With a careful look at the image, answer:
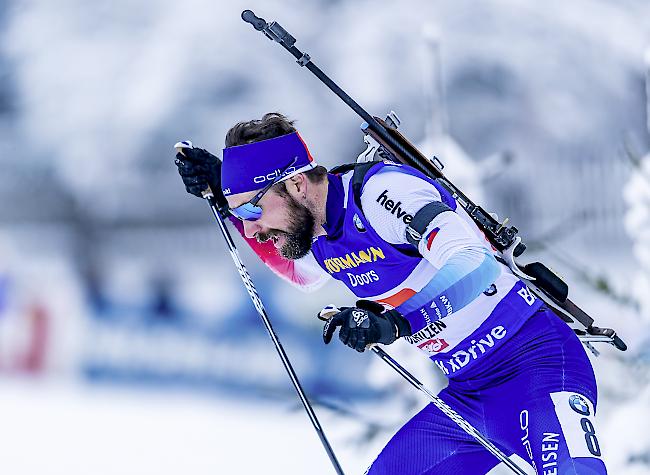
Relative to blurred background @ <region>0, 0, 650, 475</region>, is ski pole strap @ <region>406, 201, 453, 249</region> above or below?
below

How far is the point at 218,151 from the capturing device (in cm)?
423

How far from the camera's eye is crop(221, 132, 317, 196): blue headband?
233 centimetres

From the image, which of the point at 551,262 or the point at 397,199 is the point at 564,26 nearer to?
the point at 551,262

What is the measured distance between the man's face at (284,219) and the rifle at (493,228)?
1.10ft

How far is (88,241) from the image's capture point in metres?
4.15

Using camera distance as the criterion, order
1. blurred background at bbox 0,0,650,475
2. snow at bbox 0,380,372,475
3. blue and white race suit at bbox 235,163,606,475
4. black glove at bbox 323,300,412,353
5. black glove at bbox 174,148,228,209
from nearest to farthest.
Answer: black glove at bbox 323,300,412,353, blue and white race suit at bbox 235,163,606,475, black glove at bbox 174,148,228,209, snow at bbox 0,380,372,475, blurred background at bbox 0,0,650,475

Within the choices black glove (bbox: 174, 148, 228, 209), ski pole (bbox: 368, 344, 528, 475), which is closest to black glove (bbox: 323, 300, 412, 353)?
ski pole (bbox: 368, 344, 528, 475)

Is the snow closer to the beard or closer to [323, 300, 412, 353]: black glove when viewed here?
the beard

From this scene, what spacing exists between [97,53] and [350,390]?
1.88 metres

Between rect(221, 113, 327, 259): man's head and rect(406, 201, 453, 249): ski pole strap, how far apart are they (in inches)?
12.8

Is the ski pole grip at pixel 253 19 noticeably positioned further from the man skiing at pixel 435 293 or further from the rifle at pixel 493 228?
the man skiing at pixel 435 293

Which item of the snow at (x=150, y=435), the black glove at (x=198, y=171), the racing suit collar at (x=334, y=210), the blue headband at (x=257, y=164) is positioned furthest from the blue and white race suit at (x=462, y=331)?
the snow at (x=150, y=435)

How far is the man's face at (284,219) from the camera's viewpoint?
233cm

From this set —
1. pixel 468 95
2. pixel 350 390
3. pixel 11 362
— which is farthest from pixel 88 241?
pixel 468 95
